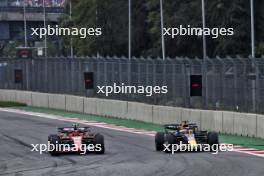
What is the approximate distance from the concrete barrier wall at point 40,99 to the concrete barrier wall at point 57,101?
47 cm

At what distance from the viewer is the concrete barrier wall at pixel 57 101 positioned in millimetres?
44047

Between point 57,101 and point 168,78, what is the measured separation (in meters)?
11.7

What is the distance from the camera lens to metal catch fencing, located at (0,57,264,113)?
2794 centimetres

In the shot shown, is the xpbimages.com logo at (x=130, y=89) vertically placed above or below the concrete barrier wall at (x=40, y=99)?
above

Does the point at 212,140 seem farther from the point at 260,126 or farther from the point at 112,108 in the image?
the point at 112,108

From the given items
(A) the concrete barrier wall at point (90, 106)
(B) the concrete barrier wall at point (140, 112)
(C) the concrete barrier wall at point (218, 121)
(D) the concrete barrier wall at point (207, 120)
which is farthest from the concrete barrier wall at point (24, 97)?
(C) the concrete barrier wall at point (218, 121)

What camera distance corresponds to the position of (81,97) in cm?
4200

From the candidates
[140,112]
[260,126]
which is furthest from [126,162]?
[140,112]

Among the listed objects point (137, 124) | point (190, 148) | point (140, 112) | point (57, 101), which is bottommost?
point (137, 124)

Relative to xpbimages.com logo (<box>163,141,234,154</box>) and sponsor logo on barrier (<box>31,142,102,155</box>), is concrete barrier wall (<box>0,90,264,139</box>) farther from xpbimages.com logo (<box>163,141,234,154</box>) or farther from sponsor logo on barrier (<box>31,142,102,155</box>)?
sponsor logo on barrier (<box>31,142,102,155</box>)

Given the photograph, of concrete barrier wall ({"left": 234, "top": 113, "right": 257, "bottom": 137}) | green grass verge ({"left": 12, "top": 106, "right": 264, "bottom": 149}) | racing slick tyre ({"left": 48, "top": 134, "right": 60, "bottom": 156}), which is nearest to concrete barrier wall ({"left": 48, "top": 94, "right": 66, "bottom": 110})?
green grass verge ({"left": 12, "top": 106, "right": 264, "bottom": 149})

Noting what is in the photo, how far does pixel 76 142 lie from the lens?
21.8m

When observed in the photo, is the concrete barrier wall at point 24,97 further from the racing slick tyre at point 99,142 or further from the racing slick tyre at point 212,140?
the racing slick tyre at point 212,140

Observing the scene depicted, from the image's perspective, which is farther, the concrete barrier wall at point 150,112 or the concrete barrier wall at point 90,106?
the concrete barrier wall at point 90,106
